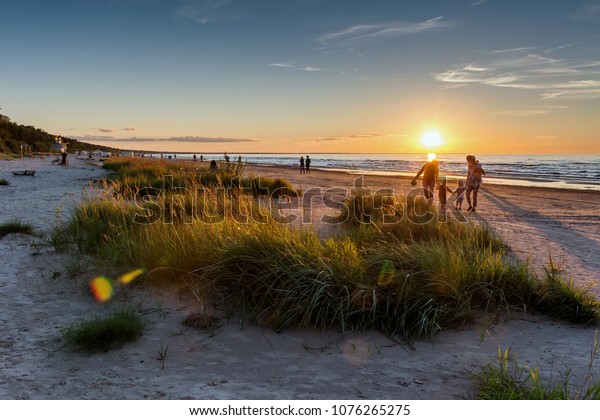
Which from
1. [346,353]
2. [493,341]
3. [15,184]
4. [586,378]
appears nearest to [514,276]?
[493,341]

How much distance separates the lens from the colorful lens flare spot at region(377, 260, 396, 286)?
511cm

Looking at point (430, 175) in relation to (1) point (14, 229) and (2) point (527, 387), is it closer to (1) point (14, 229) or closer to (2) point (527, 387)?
(2) point (527, 387)

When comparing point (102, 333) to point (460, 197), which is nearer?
point (102, 333)

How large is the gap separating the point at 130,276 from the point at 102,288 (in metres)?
0.38

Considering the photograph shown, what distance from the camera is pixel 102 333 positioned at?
4.18 m

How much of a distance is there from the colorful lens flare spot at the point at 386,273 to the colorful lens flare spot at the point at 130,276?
3.30 meters

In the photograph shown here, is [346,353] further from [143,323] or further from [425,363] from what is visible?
[143,323]

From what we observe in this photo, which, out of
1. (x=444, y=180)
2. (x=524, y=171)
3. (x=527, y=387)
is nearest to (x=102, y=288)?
(x=527, y=387)

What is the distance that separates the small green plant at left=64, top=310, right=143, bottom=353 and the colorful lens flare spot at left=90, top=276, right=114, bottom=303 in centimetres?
111

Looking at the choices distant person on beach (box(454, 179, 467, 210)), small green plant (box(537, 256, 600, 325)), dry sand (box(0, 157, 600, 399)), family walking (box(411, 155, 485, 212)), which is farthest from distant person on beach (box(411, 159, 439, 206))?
small green plant (box(537, 256, 600, 325))

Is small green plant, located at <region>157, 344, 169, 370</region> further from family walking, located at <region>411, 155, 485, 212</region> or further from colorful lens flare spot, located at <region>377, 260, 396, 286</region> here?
family walking, located at <region>411, 155, 485, 212</region>

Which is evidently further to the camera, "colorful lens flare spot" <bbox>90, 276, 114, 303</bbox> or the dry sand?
"colorful lens flare spot" <bbox>90, 276, 114, 303</bbox>

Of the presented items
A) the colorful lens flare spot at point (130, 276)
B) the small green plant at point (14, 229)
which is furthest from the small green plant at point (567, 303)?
the small green plant at point (14, 229)
